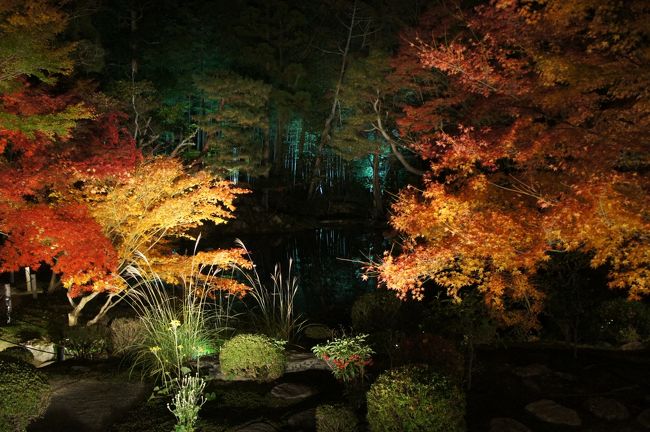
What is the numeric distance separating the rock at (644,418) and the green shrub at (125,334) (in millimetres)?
6448

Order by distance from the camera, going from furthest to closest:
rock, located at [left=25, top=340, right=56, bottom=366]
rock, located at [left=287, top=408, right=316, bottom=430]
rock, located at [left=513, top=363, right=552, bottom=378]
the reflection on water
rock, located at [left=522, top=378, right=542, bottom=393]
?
1. the reflection on water
2. rock, located at [left=25, top=340, right=56, bottom=366]
3. rock, located at [left=513, top=363, right=552, bottom=378]
4. rock, located at [left=522, top=378, right=542, bottom=393]
5. rock, located at [left=287, top=408, right=316, bottom=430]

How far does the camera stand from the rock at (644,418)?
497cm

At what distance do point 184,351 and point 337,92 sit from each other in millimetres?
21979

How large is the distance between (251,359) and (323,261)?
1373 centimetres

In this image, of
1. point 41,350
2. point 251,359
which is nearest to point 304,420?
point 251,359

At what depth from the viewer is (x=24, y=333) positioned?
27.0 ft

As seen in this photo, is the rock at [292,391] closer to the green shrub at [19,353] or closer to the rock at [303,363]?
the rock at [303,363]

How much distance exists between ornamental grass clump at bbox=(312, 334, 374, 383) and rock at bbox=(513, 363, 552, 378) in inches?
85.8

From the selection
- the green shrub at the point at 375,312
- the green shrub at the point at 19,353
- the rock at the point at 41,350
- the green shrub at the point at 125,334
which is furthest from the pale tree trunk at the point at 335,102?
the green shrub at the point at 19,353

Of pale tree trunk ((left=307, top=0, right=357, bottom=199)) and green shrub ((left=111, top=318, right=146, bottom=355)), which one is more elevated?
pale tree trunk ((left=307, top=0, right=357, bottom=199))

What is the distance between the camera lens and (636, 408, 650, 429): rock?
4.97 metres

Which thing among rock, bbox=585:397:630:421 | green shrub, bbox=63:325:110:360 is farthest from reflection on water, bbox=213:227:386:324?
green shrub, bbox=63:325:110:360

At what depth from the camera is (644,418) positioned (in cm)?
510

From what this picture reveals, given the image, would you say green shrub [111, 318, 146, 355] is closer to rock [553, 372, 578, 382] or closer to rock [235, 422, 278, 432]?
rock [235, 422, 278, 432]
